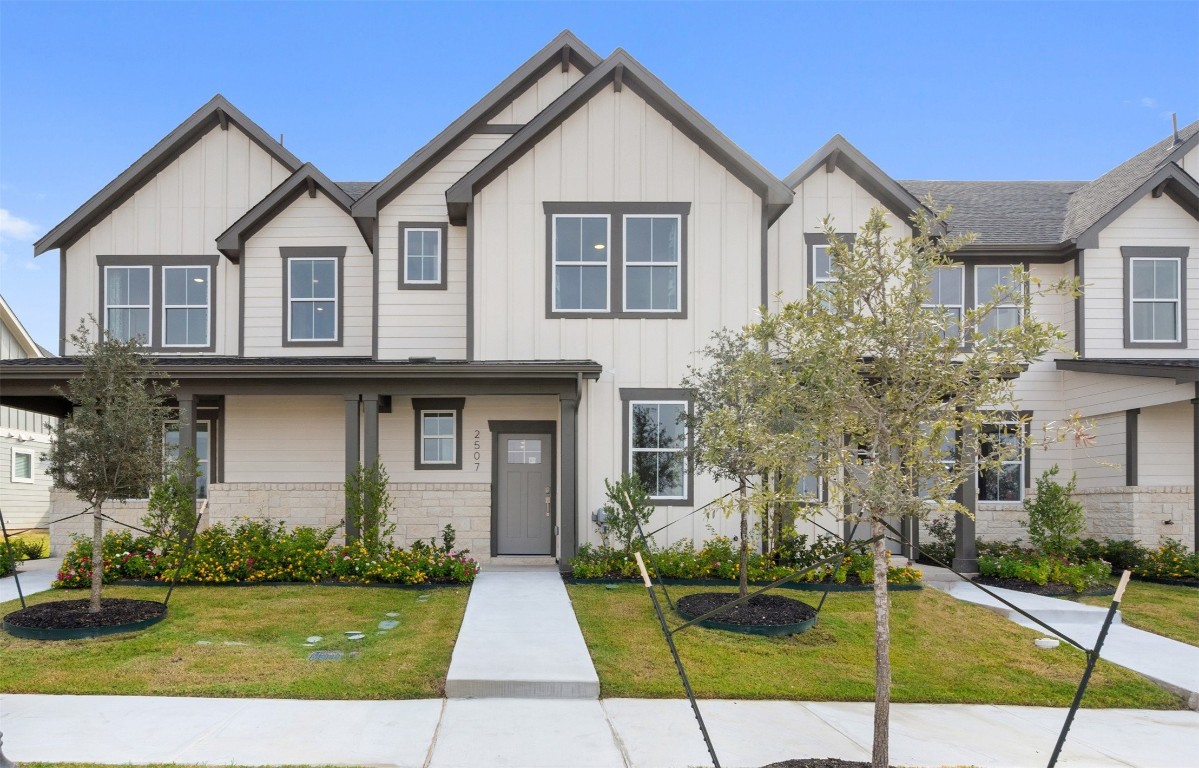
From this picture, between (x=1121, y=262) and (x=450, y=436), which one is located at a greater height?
(x=1121, y=262)

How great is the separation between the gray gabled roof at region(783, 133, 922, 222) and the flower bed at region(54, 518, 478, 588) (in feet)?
28.3

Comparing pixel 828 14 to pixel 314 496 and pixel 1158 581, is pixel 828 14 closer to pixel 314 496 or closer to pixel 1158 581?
pixel 1158 581

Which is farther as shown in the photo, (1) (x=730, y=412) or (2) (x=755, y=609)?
(2) (x=755, y=609)

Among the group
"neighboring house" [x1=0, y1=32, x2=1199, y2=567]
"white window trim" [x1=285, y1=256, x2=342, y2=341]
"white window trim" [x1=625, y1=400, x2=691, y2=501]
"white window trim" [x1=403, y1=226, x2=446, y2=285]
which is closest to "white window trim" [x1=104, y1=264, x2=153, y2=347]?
"neighboring house" [x1=0, y1=32, x2=1199, y2=567]

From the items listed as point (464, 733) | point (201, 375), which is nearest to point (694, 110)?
point (201, 375)

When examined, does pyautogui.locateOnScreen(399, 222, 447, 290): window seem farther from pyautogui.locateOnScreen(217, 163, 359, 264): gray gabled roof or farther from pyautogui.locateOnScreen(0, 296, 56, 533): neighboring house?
pyautogui.locateOnScreen(0, 296, 56, 533): neighboring house

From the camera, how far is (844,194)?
14.0 metres

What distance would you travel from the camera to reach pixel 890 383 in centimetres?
532

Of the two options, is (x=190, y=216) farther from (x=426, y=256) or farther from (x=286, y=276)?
(x=426, y=256)

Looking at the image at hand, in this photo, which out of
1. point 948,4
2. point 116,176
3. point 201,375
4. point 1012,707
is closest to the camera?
point 1012,707

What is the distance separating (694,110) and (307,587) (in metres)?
9.15

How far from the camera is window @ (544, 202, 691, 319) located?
42.4 feet

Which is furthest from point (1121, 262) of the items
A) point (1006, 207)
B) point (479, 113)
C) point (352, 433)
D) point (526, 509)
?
point (352, 433)

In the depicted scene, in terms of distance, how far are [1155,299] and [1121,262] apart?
2.90 ft
